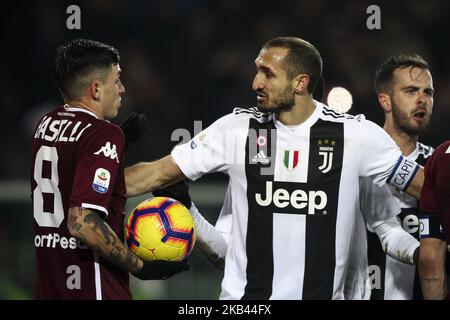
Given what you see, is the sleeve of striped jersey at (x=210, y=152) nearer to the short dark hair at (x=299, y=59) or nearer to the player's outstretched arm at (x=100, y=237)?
the short dark hair at (x=299, y=59)

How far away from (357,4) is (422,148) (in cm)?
438

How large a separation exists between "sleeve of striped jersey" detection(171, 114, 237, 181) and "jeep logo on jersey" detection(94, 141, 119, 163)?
599 millimetres

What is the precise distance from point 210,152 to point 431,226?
1.25m

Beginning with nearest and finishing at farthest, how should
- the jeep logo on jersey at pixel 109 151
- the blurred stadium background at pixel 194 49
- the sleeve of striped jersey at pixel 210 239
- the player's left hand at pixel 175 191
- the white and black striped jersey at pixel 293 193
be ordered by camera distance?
the jeep logo on jersey at pixel 109 151, the white and black striped jersey at pixel 293 193, the player's left hand at pixel 175 191, the sleeve of striped jersey at pixel 210 239, the blurred stadium background at pixel 194 49

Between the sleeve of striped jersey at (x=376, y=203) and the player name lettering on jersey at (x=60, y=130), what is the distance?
1.66m

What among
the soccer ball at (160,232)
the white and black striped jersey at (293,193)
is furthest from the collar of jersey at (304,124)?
the soccer ball at (160,232)

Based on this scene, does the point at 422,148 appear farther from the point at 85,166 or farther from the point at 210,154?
the point at 85,166

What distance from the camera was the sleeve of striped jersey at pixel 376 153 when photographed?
15.8ft

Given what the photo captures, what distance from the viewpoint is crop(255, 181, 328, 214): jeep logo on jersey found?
474cm

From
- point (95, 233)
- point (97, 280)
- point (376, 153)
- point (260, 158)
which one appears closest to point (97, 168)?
point (95, 233)

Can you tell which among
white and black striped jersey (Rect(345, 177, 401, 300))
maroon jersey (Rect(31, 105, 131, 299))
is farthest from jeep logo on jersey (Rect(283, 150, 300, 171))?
maroon jersey (Rect(31, 105, 131, 299))

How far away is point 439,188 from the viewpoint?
4.52 m

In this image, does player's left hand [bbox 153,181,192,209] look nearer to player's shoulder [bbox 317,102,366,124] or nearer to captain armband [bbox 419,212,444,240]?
player's shoulder [bbox 317,102,366,124]

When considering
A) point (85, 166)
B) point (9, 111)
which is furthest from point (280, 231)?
point (9, 111)
